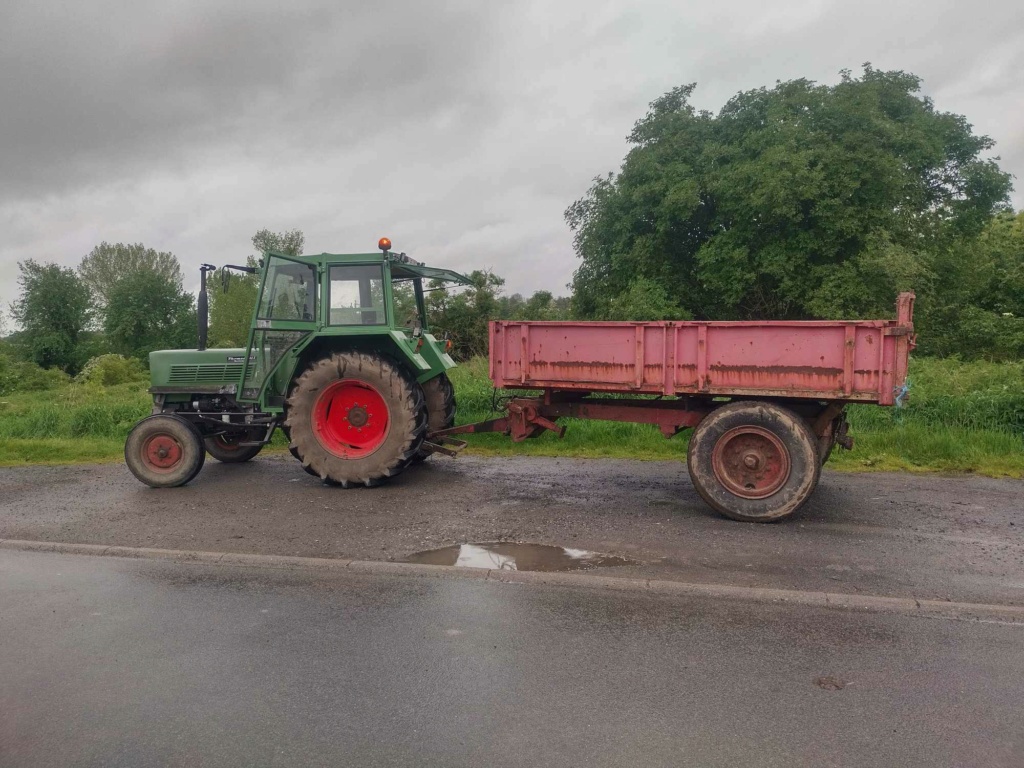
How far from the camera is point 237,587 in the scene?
16.8 feet

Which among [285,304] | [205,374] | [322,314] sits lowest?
[205,374]

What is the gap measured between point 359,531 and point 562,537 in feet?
5.86

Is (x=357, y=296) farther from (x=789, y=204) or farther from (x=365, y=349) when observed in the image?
(x=789, y=204)

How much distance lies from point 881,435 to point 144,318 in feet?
195

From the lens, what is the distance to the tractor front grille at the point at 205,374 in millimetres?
8953

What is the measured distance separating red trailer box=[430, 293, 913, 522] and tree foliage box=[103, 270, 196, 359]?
5525 cm

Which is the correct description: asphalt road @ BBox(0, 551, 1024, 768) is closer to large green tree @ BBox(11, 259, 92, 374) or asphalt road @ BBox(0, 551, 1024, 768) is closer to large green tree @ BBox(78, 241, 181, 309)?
large green tree @ BBox(11, 259, 92, 374)

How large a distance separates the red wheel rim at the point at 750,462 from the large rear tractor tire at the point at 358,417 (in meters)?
3.27

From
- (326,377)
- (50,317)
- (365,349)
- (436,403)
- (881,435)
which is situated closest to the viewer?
(326,377)

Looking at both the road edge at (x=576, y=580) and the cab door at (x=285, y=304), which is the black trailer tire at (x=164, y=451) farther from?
the road edge at (x=576, y=580)

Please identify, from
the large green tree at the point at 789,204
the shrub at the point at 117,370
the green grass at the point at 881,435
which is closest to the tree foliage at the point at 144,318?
the shrub at the point at 117,370

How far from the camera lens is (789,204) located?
22125 mm

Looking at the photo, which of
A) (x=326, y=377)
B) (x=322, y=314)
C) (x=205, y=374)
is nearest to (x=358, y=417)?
(x=326, y=377)

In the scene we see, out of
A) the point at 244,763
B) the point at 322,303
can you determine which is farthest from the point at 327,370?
the point at 244,763
